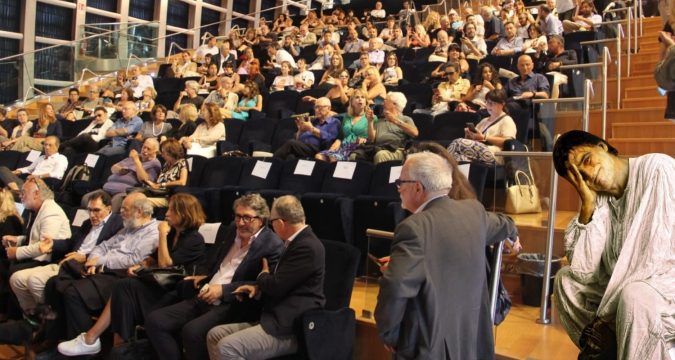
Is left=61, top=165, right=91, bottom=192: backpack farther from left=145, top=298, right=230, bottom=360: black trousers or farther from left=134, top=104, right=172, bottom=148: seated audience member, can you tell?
left=145, top=298, right=230, bottom=360: black trousers

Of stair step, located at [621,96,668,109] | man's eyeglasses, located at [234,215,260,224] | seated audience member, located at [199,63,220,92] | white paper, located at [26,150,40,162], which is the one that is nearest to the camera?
man's eyeglasses, located at [234,215,260,224]

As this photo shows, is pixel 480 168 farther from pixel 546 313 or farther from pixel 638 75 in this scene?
pixel 638 75

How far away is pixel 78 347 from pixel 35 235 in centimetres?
121

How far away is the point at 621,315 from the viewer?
1640 mm

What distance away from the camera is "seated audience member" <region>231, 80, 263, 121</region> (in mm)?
6907

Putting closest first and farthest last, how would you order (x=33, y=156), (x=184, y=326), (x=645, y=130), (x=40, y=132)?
(x=184, y=326) < (x=645, y=130) < (x=33, y=156) < (x=40, y=132)

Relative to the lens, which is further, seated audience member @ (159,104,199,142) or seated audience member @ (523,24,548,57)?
seated audience member @ (523,24,548,57)

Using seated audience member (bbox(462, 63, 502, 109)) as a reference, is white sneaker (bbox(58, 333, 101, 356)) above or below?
below

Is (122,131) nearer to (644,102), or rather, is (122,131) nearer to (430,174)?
(644,102)

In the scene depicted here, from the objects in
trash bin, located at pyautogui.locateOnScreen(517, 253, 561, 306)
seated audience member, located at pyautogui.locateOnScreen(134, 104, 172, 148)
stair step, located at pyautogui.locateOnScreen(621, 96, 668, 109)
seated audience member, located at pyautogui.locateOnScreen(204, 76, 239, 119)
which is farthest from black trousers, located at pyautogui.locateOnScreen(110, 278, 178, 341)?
stair step, located at pyautogui.locateOnScreen(621, 96, 668, 109)

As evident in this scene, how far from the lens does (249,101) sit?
7.16 metres

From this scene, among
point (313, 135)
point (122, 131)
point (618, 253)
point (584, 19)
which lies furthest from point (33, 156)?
point (618, 253)

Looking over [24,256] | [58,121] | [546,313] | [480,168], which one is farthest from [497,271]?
[58,121]

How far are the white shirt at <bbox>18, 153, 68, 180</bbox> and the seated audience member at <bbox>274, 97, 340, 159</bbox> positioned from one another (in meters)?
2.21
